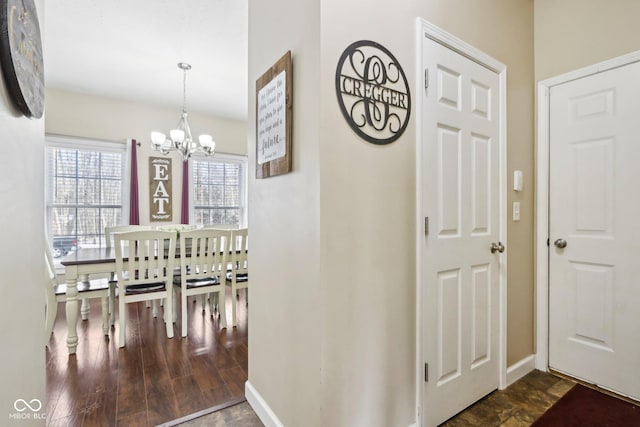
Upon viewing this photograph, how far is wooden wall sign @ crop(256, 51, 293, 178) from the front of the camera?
4.54 feet

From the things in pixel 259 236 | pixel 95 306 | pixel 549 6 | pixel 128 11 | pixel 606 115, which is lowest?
pixel 95 306

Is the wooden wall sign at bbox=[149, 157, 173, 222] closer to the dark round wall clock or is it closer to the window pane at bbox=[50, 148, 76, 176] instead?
the window pane at bbox=[50, 148, 76, 176]

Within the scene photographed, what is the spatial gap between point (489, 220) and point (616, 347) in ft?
3.68

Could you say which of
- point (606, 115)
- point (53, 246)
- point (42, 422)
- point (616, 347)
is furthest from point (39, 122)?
point (53, 246)

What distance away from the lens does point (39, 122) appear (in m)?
1.15

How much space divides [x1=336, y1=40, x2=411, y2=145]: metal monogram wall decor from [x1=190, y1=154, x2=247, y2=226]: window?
4384 millimetres

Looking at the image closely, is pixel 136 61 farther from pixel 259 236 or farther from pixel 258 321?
pixel 258 321

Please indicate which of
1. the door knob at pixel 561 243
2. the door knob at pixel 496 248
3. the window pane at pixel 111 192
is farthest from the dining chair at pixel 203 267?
the door knob at pixel 561 243

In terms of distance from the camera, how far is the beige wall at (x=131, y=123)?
13.3 ft

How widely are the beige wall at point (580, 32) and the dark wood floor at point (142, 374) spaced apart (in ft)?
10.3

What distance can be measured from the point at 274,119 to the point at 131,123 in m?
4.07

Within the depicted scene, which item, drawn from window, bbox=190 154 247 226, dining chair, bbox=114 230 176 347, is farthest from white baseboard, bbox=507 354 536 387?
window, bbox=190 154 247 226

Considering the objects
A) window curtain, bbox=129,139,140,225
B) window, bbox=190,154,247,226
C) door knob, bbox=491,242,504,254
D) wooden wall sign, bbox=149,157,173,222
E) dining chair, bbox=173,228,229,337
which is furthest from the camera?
window, bbox=190,154,247,226

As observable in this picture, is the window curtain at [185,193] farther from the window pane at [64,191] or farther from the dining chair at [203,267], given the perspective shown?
the dining chair at [203,267]
